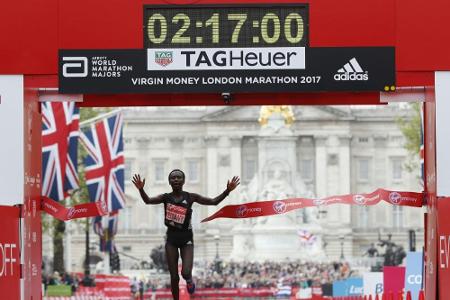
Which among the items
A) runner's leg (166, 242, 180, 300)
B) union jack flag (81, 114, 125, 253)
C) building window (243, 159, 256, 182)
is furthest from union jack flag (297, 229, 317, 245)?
runner's leg (166, 242, 180, 300)

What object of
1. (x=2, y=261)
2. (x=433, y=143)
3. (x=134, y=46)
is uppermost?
(x=134, y=46)

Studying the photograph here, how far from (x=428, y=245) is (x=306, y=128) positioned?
11274 cm

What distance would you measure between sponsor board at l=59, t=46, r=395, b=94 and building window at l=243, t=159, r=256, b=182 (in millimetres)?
110027

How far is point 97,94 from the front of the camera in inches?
744

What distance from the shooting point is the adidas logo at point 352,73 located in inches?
734

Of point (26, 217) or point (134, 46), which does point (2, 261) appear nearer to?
point (26, 217)

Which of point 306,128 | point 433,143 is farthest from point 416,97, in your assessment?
point 306,128

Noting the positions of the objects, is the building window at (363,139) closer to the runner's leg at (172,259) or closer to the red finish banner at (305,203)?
the red finish banner at (305,203)

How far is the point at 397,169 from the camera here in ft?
427

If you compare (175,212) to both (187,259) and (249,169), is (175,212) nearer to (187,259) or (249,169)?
(187,259)

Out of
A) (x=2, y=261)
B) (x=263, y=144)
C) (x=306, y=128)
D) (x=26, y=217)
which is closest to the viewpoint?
(x=2, y=261)

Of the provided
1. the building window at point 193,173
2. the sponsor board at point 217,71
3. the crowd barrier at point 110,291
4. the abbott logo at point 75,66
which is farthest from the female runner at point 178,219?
the building window at point 193,173

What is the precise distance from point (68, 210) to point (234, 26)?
365cm

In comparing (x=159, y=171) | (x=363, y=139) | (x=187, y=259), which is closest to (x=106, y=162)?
(x=187, y=259)
